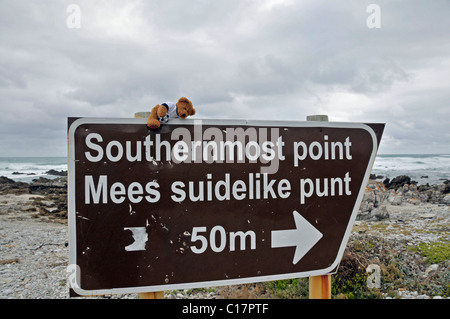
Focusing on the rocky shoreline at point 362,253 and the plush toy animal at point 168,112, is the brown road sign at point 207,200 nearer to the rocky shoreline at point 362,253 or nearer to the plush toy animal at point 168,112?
the plush toy animal at point 168,112

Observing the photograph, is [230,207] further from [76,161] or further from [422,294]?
[422,294]

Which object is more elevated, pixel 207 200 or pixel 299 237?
pixel 207 200

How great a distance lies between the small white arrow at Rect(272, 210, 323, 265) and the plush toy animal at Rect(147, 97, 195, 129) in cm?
89

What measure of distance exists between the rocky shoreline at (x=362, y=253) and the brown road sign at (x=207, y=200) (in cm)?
247

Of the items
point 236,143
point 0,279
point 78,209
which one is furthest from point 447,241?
point 0,279

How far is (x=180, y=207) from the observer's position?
1.66m

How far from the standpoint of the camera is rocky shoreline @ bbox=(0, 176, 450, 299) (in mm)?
4207

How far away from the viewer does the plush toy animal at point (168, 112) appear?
1.61 meters

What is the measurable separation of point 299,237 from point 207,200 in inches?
24.5

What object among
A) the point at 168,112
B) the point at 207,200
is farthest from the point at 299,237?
the point at 168,112

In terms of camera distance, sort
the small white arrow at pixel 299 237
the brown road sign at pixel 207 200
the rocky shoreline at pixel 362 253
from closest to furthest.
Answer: the brown road sign at pixel 207 200, the small white arrow at pixel 299 237, the rocky shoreline at pixel 362 253

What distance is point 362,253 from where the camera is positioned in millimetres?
4988

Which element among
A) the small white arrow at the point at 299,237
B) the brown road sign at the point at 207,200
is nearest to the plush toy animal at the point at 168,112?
the brown road sign at the point at 207,200

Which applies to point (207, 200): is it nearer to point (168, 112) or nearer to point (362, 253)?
point (168, 112)
